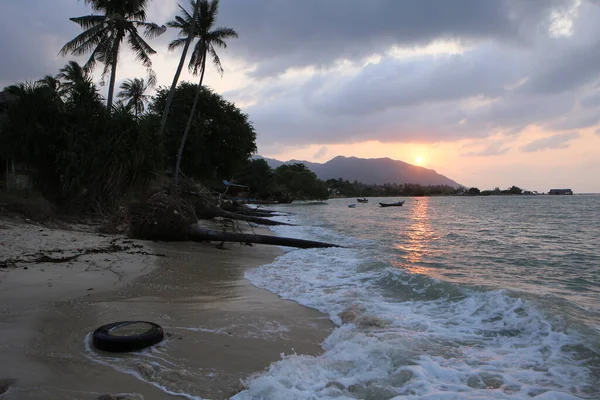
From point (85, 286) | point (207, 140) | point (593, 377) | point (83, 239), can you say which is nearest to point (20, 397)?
point (85, 286)

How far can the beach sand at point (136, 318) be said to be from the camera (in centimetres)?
318

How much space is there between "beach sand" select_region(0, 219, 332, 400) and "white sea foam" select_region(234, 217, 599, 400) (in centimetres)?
42

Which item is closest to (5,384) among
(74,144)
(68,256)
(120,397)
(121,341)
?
(120,397)

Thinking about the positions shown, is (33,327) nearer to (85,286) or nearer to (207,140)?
(85,286)

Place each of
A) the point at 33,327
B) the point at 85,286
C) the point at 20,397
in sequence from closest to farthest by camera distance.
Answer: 1. the point at 20,397
2. the point at 33,327
3. the point at 85,286

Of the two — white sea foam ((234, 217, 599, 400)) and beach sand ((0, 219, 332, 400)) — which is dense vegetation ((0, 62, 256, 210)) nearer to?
beach sand ((0, 219, 332, 400))

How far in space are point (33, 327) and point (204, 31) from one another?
87.3 ft

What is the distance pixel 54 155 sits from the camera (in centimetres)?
1508

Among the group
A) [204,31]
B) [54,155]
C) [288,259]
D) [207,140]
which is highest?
[204,31]

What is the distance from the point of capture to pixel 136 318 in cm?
483

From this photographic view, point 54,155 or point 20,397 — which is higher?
point 54,155

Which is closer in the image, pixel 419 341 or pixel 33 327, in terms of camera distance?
pixel 33 327

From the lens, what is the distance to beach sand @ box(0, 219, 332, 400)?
10.4 feet

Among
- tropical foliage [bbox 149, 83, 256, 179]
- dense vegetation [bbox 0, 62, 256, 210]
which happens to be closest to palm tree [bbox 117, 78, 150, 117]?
tropical foliage [bbox 149, 83, 256, 179]
